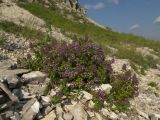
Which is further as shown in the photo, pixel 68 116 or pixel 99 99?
pixel 99 99

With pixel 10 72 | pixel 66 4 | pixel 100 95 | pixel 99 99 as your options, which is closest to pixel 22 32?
pixel 10 72

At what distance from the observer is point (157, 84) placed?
1680 cm

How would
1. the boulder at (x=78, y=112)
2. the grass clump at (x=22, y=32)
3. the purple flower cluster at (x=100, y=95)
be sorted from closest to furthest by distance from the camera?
1. the boulder at (x=78, y=112)
2. the purple flower cluster at (x=100, y=95)
3. the grass clump at (x=22, y=32)

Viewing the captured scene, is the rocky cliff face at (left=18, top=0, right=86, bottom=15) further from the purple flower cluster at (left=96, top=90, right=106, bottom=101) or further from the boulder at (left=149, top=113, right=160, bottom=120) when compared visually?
the boulder at (left=149, top=113, right=160, bottom=120)

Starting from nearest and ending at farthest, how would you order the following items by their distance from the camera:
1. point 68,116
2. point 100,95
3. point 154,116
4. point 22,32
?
point 68,116, point 100,95, point 154,116, point 22,32

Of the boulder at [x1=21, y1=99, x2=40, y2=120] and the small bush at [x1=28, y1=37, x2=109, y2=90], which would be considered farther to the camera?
the small bush at [x1=28, y1=37, x2=109, y2=90]

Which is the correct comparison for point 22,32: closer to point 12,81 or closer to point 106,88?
point 106,88

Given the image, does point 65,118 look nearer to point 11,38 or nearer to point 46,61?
point 46,61

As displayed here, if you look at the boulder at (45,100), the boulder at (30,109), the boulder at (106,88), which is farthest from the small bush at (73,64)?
the boulder at (30,109)

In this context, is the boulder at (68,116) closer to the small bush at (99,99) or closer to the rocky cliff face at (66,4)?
the small bush at (99,99)

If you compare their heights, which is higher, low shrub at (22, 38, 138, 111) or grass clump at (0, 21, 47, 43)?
grass clump at (0, 21, 47, 43)

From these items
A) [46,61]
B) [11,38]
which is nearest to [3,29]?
[11,38]

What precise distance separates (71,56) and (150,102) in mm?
3586

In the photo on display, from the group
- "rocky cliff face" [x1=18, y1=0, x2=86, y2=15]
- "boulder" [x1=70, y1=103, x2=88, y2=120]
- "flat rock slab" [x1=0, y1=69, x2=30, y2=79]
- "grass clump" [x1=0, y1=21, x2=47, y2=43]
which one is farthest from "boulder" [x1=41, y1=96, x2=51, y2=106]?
"rocky cliff face" [x1=18, y1=0, x2=86, y2=15]
